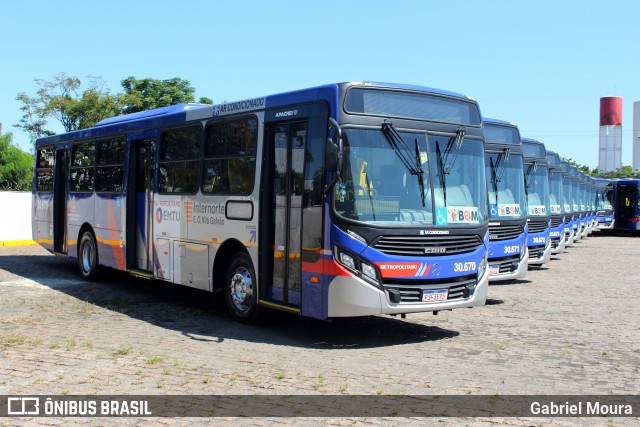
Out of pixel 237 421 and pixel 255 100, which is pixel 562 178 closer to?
pixel 255 100

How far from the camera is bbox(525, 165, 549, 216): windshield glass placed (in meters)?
18.1

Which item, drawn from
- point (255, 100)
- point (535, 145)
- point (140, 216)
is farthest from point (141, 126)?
point (535, 145)

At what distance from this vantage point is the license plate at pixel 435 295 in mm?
9047

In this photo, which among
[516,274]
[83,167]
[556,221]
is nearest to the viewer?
[516,274]

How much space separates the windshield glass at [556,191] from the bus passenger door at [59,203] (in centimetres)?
1437

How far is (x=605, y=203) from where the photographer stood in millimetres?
45438

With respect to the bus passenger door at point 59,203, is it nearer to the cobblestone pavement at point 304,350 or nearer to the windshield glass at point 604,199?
the cobblestone pavement at point 304,350

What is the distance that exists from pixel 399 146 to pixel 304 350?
2775 millimetres

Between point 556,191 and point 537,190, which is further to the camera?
point 556,191

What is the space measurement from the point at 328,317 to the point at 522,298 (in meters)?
6.50

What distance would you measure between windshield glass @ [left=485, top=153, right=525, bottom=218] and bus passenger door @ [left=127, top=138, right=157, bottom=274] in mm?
6513

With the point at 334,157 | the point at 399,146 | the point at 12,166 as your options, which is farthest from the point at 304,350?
the point at 12,166

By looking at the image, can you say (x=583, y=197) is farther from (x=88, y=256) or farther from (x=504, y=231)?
(x=88, y=256)

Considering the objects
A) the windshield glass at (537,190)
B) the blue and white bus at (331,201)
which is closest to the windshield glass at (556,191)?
the windshield glass at (537,190)
